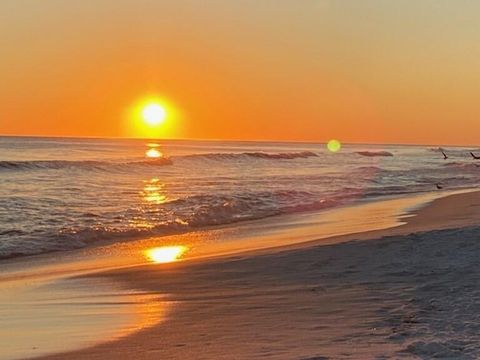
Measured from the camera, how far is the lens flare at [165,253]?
1066 centimetres

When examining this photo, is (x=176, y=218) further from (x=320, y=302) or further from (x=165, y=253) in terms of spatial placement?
(x=320, y=302)

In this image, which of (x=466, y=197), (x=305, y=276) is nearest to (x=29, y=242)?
(x=305, y=276)

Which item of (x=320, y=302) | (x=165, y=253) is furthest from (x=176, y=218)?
(x=320, y=302)

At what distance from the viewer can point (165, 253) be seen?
11586 millimetres

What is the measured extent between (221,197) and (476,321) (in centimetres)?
1626

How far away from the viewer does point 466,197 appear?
2191cm

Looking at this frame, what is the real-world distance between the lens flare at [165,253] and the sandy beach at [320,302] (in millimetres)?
771

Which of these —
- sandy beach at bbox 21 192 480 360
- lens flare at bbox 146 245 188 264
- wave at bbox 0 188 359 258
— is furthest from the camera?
wave at bbox 0 188 359 258

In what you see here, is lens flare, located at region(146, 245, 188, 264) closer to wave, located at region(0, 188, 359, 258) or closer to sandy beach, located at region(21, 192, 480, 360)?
sandy beach, located at region(21, 192, 480, 360)

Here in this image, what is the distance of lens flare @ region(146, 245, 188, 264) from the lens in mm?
10659

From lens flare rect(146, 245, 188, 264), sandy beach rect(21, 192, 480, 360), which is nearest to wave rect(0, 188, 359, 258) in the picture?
lens flare rect(146, 245, 188, 264)

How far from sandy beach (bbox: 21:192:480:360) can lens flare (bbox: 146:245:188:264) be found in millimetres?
771

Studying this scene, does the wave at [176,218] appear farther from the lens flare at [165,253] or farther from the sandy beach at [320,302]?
the sandy beach at [320,302]

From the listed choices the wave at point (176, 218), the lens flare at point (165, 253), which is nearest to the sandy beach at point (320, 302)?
the lens flare at point (165, 253)
